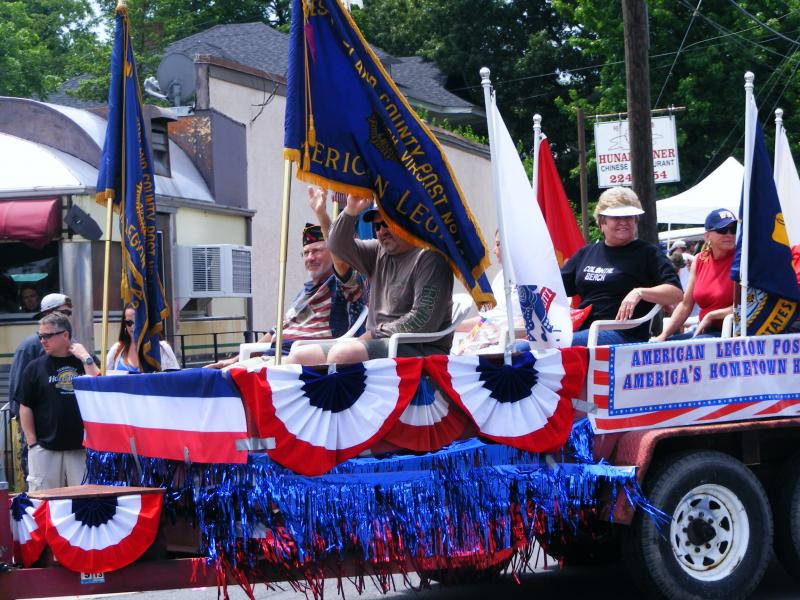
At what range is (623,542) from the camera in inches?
251

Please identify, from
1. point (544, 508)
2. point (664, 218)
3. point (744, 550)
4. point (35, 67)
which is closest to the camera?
point (544, 508)

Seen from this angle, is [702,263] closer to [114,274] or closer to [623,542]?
[623,542]

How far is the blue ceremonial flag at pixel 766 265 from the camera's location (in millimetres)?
7043

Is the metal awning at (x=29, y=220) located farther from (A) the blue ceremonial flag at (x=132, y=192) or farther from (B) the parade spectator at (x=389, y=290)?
(B) the parade spectator at (x=389, y=290)

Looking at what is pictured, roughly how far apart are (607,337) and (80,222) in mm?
9351

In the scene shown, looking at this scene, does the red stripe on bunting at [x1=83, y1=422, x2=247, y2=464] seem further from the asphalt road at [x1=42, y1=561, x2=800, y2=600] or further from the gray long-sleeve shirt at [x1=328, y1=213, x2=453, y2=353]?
the asphalt road at [x1=42, y1=561, x2=800, y2=600]

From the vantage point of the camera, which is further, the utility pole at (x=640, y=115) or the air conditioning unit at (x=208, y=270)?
the air conditioning unit at (x=208, y=270)

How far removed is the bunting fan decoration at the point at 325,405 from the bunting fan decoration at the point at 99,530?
2.31 feet

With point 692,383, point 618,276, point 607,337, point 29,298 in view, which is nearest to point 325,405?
point 692,383

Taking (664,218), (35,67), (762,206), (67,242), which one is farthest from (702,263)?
(35,67)

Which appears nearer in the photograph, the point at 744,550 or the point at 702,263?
the point at 744,550

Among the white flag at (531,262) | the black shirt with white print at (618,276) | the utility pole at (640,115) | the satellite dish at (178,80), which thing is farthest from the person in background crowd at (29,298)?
the white flag at (531,262)

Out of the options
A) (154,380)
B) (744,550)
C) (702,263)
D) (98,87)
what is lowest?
(744,550)

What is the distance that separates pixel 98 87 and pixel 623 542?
26.5m
